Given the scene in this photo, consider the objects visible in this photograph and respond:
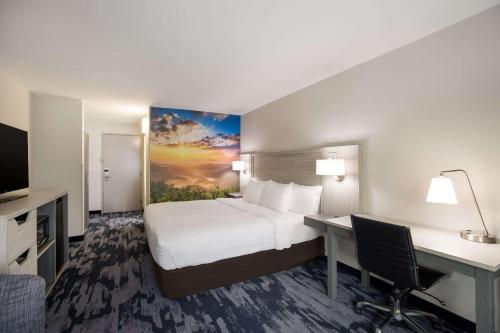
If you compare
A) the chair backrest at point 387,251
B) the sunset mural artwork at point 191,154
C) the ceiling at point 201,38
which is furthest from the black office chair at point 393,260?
the sunset mural artwork at point 191,154

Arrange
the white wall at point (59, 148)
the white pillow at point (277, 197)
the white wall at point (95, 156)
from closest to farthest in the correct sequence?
the white pillow at point (277, 197) → the white wall at point (59, 148) → the white wall at point (95, 156)

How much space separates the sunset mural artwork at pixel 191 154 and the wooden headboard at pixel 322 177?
936 mm

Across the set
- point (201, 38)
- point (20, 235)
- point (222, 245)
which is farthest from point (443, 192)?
point (20, 235)

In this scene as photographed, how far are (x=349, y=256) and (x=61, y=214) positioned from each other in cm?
365

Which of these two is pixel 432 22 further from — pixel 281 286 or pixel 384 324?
pixel 281 286

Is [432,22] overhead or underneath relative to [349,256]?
overhead

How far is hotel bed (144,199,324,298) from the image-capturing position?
220 centimetres

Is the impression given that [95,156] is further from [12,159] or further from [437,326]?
[437,326]

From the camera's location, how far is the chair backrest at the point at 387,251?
159 cm

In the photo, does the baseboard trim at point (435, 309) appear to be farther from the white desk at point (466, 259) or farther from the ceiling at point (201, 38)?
the ceiling at point (201, 38)

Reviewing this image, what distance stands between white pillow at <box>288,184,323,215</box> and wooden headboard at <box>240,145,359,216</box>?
0.32ft

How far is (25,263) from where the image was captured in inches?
69.9

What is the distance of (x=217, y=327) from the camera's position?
1865mm

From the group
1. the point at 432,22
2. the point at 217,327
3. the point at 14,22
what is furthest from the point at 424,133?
the point at 14,22
